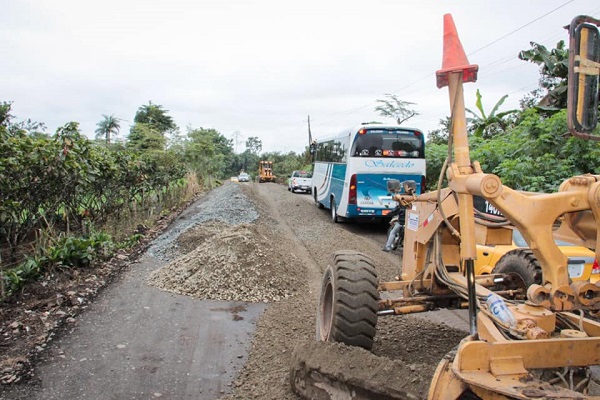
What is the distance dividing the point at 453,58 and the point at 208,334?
4.31 metres

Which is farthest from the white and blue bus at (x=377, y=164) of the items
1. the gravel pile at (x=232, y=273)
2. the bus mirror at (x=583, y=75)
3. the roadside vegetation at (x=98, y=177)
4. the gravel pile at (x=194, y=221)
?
the bus mirror at (x=583, y=75)

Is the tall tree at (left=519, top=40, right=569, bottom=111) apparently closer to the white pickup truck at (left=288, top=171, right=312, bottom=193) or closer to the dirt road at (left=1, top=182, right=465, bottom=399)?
the dirt road at (left=1, top=182, right=465, bottom=399)

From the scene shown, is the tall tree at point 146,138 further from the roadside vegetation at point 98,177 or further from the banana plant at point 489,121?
the banana plant at point 489,121

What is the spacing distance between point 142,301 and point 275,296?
193cm

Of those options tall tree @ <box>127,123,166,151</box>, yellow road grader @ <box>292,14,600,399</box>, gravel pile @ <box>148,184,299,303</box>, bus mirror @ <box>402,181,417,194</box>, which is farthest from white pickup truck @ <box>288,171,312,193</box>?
yellow road grader @ <box>292,14,600,399</box>

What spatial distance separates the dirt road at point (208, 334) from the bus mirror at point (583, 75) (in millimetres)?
1856

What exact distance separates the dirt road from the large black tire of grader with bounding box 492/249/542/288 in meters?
1.10

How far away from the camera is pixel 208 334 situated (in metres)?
5.61

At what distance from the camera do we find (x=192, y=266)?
7.88 metres

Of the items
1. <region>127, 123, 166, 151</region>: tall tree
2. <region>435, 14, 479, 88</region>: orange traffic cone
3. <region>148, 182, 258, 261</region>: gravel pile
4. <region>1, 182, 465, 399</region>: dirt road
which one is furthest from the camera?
<region>127, 123, 166, 151</region>: tall tree

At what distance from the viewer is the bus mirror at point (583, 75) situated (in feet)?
7.50

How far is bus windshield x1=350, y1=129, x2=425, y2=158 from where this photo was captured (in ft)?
44.0

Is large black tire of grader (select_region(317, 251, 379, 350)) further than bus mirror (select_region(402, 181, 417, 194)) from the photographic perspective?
No

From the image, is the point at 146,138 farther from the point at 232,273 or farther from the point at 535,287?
the point at 535,287
